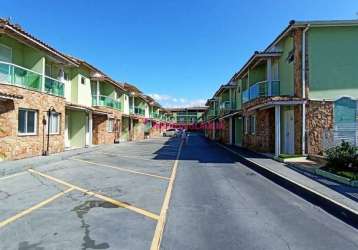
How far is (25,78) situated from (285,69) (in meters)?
14.8

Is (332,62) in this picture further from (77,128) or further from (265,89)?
(77,128)

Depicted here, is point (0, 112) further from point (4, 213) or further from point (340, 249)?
point (340, 249)

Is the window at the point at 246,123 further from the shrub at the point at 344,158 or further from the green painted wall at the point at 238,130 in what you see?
the shrub at the point at 344,158

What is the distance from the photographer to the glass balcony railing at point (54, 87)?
18.5m

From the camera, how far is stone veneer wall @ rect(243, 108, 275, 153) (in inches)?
777

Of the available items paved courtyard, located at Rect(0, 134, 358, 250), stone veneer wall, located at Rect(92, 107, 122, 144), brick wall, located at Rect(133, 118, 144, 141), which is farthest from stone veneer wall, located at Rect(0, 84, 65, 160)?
brick wall, located at Rect(133, 118, 144, 141)

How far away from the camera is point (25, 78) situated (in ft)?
53.7

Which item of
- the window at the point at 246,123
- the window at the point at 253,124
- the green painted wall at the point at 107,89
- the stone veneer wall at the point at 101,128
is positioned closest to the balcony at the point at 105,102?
the stone veneer wall at the point at 101,128

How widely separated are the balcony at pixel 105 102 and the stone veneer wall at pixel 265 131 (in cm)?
1451

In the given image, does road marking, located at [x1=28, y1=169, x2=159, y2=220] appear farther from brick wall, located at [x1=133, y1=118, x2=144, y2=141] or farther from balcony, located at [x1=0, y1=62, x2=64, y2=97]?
brick wall, located at [x1=133, y1=118, x2=144, y2=141]

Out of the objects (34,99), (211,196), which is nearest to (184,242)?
(211,196)

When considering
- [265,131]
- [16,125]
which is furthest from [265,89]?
[16,125]

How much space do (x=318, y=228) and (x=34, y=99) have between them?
15522 mm

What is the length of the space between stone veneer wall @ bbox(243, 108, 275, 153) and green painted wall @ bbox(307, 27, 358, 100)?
355 cm
